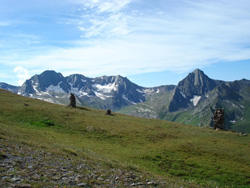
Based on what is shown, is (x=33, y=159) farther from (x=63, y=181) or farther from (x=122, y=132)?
(x=122, y=132)

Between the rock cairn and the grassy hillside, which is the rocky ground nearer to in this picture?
the grassy hillside

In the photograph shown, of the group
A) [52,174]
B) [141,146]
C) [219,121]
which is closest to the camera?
[52,174]

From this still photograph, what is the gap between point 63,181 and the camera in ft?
43.8

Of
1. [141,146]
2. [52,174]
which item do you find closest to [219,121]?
[141,146]

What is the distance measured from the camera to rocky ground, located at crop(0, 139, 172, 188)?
1230cm

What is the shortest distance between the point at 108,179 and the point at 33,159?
249 inches

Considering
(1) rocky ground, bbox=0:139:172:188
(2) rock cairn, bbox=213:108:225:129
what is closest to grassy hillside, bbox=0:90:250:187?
(1) rocky ground, bbox=0:139:172:188

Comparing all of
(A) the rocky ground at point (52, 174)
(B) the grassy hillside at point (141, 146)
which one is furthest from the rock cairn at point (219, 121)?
(A) the rocky ground at point (52, 174)

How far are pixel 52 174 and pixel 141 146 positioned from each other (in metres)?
30.4

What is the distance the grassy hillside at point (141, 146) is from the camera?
2795cm

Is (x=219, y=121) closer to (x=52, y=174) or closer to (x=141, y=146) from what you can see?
(x=141, y=146)

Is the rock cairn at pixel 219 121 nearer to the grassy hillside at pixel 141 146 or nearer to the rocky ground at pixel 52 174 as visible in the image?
the grassy hillside at pixel 141 146

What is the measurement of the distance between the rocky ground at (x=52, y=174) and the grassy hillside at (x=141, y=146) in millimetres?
4754

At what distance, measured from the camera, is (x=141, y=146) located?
141ft
